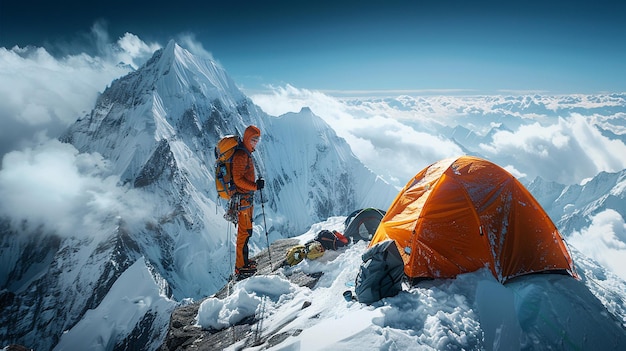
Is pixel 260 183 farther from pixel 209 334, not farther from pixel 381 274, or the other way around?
pixel 381 274

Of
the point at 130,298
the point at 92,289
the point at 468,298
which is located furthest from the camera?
the point at 92,289

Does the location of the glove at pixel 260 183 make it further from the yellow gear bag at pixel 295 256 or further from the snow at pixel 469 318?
the snow at pixel 469 318

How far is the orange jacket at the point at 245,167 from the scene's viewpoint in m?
11.3

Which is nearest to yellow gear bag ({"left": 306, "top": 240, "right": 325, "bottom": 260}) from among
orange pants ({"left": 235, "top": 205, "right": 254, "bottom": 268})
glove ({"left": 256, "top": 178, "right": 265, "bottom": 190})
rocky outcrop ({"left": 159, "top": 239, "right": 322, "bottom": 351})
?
rocky outcrop ({"left": 159, "top": 239, "right": 322, "bottom": 351})

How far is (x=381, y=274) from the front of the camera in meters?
5.93

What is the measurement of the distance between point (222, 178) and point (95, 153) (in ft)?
727

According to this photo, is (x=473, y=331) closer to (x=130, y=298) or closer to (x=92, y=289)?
(x=130, y=298)

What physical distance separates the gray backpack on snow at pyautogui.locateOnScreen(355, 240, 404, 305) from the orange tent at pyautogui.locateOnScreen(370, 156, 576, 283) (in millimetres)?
1327

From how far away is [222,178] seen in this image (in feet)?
38.6

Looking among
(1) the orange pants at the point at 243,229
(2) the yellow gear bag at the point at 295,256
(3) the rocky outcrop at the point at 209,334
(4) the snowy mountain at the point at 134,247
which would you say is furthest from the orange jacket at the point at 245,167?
(4) the snowy mountain at the point at 134,247

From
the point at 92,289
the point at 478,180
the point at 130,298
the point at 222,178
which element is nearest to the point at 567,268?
the point at 478,180

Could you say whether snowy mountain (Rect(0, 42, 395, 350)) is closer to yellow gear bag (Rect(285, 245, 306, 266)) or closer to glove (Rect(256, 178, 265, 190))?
glove (Rect(256, 178, 265, 190))

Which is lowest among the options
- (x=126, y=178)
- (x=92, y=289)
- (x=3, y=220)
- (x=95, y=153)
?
(x=92, y=289)

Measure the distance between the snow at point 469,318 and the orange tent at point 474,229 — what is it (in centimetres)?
38
